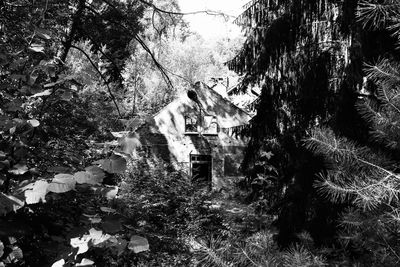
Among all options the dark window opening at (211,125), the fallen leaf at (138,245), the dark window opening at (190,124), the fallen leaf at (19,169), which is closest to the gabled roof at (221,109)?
the dark window opening at (211,125)

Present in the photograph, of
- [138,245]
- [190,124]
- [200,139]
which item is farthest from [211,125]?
[138,245]

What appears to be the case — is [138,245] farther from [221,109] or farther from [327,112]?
[221,109]

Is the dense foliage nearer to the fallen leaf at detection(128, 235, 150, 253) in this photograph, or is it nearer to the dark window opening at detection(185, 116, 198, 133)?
the fallen leaf at detection(128, 235, 150, 253)

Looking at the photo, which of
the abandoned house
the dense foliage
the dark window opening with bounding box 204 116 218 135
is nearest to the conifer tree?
the dense foliage

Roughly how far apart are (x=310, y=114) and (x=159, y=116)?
13.5 m

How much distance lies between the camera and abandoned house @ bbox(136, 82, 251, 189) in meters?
18.6

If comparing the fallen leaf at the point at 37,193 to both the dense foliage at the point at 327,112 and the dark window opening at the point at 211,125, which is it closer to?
the dense foliage at the point at 327,112

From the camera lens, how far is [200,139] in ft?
62.4

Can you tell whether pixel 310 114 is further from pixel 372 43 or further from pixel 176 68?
pixel 176 68

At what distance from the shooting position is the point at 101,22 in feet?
21.2

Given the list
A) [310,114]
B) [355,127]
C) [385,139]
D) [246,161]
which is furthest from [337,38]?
[385,139]

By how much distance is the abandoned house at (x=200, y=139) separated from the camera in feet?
61.1

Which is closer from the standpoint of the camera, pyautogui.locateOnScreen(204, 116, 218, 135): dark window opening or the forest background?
the forest background

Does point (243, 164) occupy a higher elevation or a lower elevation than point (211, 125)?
higher
